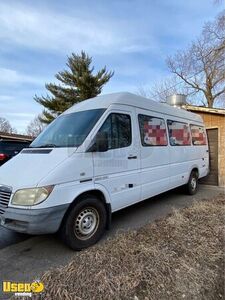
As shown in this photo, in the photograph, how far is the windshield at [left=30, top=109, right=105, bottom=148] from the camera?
3746mm

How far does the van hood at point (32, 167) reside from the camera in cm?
317

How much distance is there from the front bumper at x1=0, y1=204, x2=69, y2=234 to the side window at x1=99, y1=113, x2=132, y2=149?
1438 millimetres

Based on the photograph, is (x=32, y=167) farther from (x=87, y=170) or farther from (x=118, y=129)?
(x=118, y=129)

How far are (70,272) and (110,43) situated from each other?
924 cm

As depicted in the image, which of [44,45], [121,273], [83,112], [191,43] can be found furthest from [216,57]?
[121,273]

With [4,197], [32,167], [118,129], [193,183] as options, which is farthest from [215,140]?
[4,197]

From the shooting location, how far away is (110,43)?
9.76m

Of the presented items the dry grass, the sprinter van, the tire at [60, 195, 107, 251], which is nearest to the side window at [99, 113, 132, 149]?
the sprinter van

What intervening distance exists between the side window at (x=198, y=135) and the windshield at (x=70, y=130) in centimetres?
442

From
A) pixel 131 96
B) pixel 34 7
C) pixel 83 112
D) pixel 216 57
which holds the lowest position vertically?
pixel 83 112

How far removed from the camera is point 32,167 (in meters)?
3.40

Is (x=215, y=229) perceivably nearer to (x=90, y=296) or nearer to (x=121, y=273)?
(x=121, y=273)

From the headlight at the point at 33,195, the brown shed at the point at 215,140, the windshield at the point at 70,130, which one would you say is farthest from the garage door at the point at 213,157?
the headlight at the point at 33,195

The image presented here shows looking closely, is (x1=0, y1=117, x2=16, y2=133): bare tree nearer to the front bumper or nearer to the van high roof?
the van high roof
